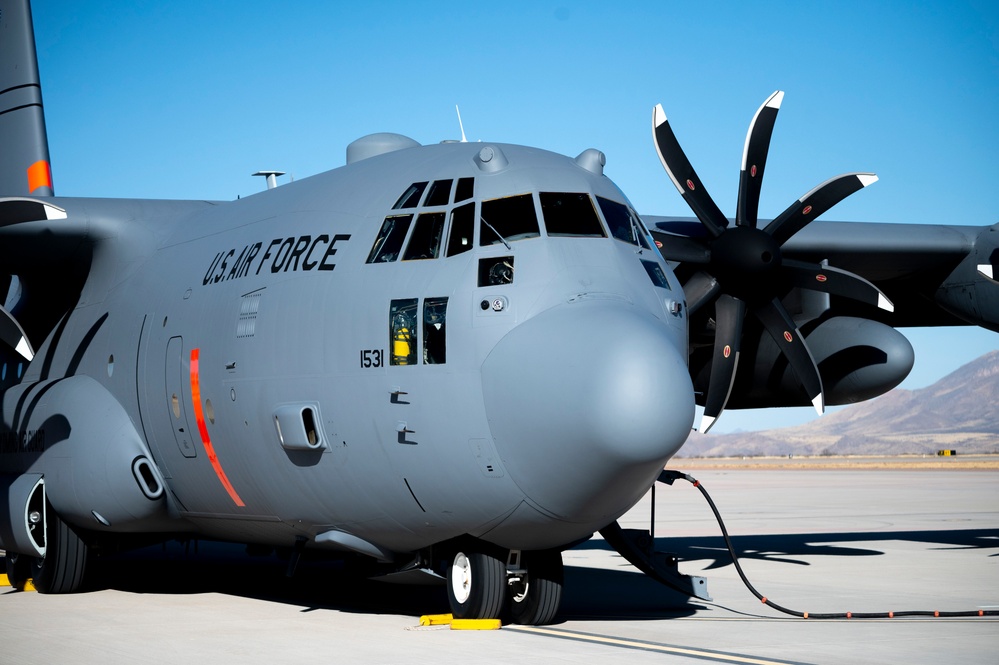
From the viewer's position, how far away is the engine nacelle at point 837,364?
15.4 meters

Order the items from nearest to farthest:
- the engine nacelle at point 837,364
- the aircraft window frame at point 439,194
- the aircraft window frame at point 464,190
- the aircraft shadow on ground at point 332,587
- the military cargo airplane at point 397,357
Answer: the military cargo airplane at point 397,357, the aircraft window frame at point 464,190, the aircraft window frame at point 439,194, the aircraft shadow on ground at point 332,587, the engine nacelle at point 837,364

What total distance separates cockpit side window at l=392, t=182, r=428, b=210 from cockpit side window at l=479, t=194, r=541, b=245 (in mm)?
685

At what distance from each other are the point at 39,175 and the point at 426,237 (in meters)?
9.06

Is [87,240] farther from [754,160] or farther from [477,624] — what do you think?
[754,160]

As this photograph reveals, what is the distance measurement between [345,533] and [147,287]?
433 cm

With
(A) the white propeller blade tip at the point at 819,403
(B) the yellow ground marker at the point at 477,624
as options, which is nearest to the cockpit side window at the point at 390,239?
(B) the yellow ground marker at the point at 477,624

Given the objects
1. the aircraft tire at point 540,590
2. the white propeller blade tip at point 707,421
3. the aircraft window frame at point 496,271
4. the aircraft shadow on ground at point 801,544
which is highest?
Answer: the aircraft window frame at point 496,271

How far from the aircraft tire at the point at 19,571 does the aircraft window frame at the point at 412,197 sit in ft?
24.4

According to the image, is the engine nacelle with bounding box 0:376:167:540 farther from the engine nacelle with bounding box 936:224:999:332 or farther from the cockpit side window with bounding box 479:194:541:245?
the engine nacelle with bounding box 936:224:999:332

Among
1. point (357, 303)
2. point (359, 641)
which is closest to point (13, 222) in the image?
point (357, 303)

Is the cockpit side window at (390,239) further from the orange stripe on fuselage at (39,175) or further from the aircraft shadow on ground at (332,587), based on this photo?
the orange stripe on fuselage at (39,175)

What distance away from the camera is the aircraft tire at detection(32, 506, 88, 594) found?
13227mm

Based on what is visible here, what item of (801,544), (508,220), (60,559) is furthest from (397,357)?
(801,544)

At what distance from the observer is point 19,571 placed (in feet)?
46.9
